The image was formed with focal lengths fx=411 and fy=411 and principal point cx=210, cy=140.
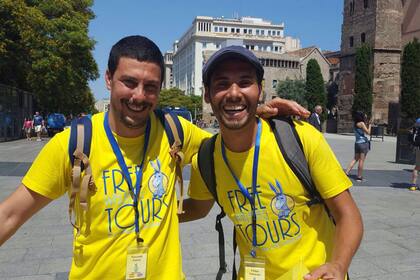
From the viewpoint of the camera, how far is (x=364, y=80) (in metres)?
42.5

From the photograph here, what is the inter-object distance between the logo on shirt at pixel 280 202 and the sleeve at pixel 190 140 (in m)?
0.63

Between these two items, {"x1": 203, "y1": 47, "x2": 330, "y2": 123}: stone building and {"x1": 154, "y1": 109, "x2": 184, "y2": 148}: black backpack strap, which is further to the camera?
{"x1": 203, "y1": 47, "x2": 330, "y2": 123}: stone building

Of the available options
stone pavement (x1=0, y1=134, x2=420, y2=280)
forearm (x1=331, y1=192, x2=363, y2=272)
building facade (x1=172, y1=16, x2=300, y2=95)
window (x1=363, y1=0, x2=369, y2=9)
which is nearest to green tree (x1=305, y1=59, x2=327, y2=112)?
window (x1=363, y1=0, x2=369, y2=9)

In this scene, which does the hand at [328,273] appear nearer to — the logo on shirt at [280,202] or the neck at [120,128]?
the logo on shirt at [280,202]

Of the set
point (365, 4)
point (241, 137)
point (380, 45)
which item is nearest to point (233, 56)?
point (241, 137)

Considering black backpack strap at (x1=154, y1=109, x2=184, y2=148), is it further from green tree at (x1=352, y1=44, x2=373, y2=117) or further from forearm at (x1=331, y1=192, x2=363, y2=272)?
green tree at (x1=352, y1=44, x2=373, y2=117)

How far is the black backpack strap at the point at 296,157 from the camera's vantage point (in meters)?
1.88

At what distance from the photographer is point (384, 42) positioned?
42.7 m

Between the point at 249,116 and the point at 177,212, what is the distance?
0.69 m

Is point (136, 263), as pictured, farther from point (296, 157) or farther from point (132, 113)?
point (296, 157)

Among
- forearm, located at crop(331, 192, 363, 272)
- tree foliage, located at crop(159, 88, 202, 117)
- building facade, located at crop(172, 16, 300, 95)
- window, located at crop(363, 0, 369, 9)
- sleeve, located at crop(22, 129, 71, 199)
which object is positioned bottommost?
forearm, located at crop(331, 192, 363, 272)

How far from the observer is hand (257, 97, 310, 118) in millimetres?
2063

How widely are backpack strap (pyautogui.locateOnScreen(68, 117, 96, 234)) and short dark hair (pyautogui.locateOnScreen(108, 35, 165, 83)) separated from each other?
1.12ft

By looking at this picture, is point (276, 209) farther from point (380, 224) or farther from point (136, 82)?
point (380, 224)
